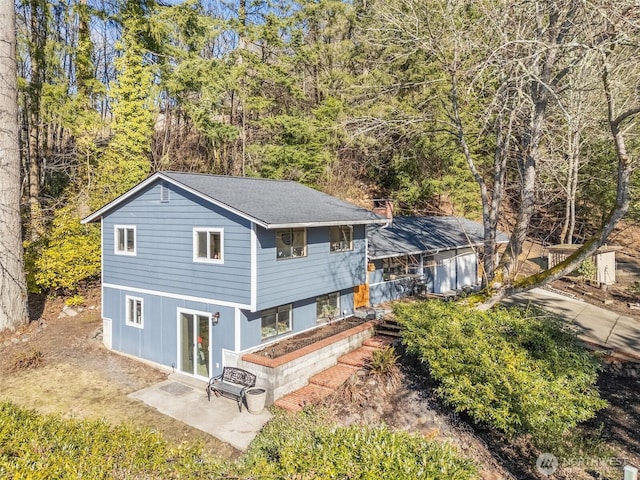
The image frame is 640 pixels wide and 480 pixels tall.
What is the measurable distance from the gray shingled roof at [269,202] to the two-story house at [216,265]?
1.8 inches

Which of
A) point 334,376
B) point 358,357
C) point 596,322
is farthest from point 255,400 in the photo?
point 596,322

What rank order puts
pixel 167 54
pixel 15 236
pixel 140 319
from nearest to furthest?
pixel 140 319, pixel 15 236, pixel 167 54

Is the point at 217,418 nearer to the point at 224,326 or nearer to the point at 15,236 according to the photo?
the point at 224,326

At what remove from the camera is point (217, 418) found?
1002 cm

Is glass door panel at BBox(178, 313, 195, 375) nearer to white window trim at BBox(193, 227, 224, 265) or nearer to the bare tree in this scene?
white window trim at BBox(193, 227, 224, 265)

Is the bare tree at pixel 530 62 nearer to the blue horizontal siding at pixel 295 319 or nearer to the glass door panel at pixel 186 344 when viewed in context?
the blue horizontal siding at pixel 295 319

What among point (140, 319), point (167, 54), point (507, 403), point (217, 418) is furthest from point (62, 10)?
point (507, 403)

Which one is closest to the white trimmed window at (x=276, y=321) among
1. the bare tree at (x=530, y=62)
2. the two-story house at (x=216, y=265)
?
the two-story house at (x=216, y=265)

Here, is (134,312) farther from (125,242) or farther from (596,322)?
(596,322)

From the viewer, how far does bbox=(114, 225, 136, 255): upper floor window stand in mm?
13805

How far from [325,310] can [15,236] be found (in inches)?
451

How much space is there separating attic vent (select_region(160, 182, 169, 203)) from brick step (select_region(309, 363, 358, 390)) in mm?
6891

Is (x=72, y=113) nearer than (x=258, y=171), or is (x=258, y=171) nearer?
(x=72, y=113)

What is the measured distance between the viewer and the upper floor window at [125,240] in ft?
45.3
